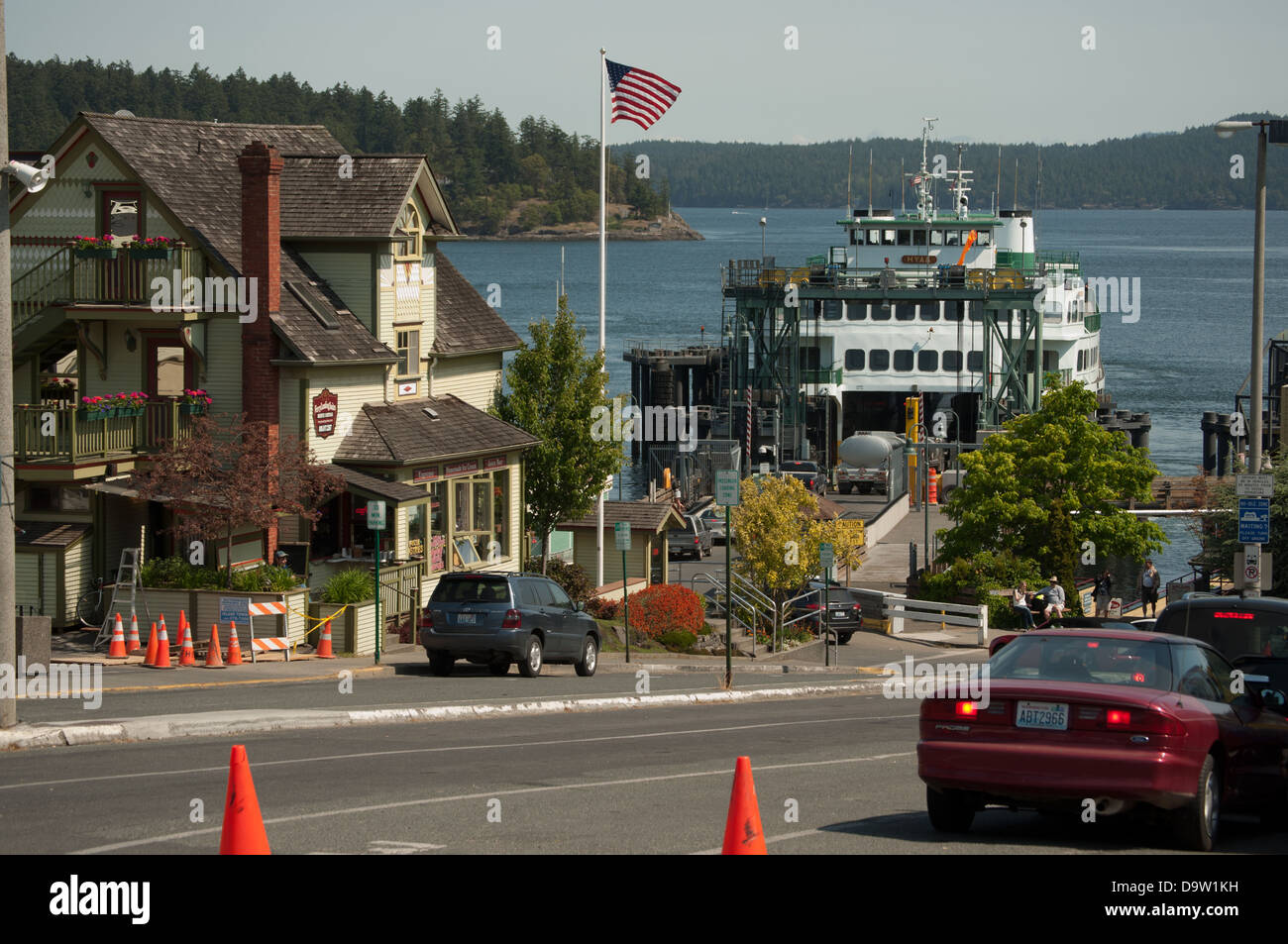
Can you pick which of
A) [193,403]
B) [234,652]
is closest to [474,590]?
Answer: [234,652]

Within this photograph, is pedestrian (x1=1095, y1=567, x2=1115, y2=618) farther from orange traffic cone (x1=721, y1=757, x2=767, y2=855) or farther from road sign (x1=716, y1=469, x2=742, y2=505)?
orange traffic cone (x1=721, y1=757, x2=767, y2=855)

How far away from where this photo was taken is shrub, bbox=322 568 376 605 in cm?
2702

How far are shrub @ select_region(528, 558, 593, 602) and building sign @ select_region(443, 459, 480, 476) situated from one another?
3.33 meters

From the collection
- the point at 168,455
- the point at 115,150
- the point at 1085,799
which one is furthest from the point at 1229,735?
the point at 115,150

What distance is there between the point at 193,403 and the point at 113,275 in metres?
2.64

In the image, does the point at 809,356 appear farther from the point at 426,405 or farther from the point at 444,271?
the point at 426,405

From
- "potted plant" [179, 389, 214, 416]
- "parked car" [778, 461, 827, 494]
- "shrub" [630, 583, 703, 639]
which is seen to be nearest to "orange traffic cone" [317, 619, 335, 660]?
"potted plant" [179, 389, 214, 416]

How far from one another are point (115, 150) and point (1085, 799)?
2347cm

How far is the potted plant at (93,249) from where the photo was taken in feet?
92.9

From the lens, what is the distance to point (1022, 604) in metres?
36.0

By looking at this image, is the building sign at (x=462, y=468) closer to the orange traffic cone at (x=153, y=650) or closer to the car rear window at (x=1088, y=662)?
the orange traffic cone at (x=153, y=650)

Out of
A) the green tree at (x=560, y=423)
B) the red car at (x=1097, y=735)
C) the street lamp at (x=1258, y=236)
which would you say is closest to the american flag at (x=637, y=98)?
the green tree at (x=560, y=423)

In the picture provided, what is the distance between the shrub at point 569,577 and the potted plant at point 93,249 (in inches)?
439
